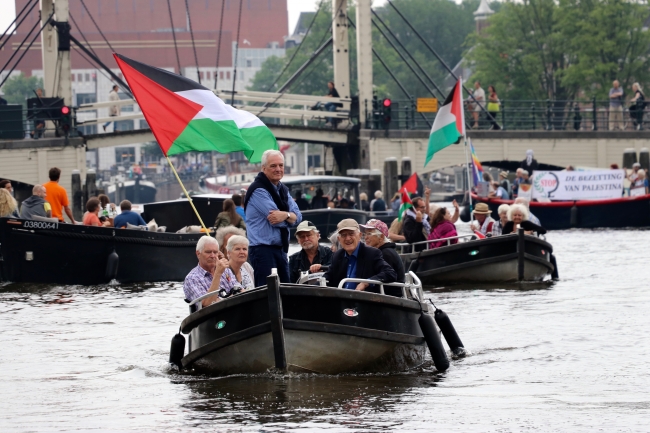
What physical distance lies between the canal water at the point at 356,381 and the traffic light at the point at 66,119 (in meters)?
21.0

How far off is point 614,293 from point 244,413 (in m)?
10.4

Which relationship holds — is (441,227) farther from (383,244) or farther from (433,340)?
(433,340)

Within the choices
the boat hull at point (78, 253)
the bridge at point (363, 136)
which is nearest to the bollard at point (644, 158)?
the bridge at point (363, 136)

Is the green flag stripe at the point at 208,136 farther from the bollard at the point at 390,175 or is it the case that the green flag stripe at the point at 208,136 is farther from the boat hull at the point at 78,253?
the bollard at the point at 390,175

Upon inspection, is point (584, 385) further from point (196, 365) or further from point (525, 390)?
point (196, 365)

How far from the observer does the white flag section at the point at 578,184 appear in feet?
127

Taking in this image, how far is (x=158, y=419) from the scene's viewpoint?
9.62 meters

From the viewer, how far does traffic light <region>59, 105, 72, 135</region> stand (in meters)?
38.7

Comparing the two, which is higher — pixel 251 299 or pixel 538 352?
pixel 251 299

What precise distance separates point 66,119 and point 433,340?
95.0 feet

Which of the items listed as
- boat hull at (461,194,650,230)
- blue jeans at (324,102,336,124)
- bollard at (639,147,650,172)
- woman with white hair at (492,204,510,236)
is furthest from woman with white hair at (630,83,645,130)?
woman with white hair at (492,204,510,236)

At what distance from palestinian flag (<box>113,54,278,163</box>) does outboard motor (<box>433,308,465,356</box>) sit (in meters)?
2.57

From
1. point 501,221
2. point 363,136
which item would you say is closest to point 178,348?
point 501,221

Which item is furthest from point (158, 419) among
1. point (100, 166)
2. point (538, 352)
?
point (100, 166)
